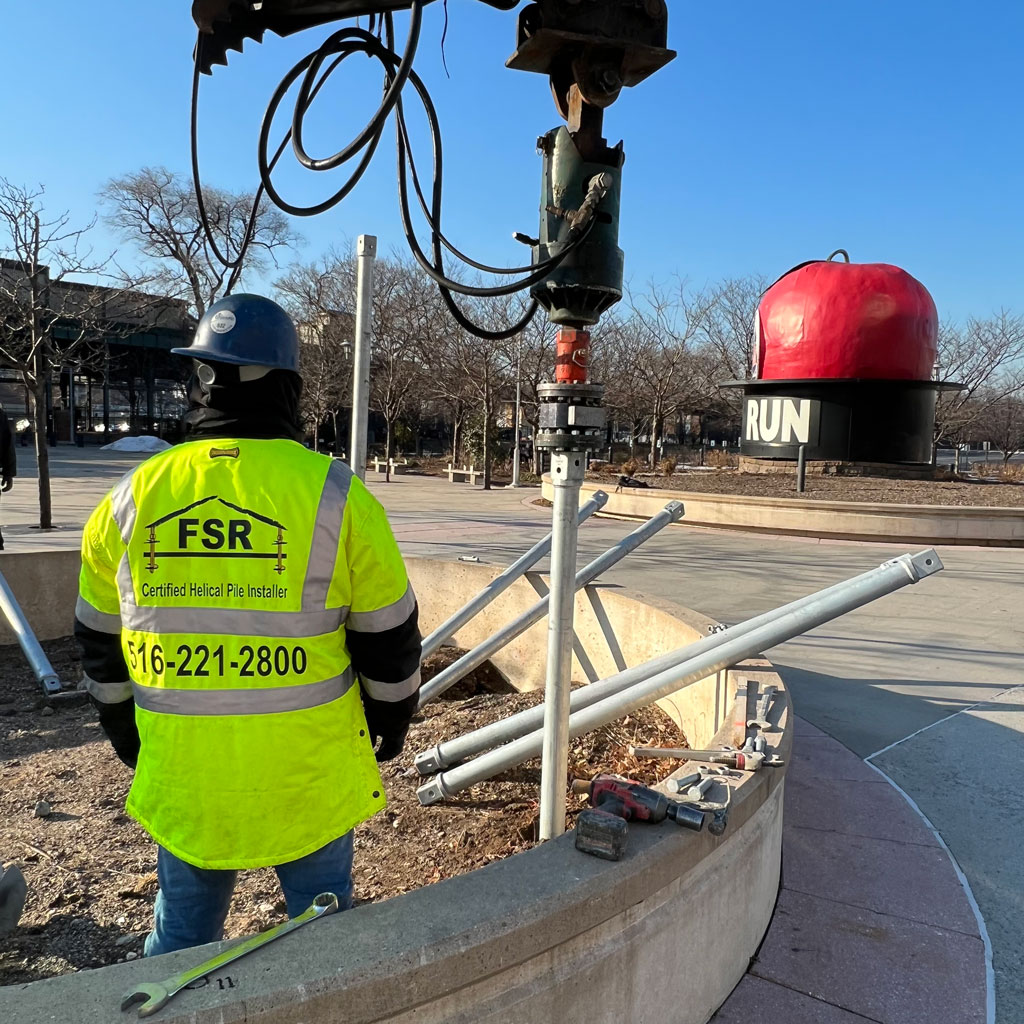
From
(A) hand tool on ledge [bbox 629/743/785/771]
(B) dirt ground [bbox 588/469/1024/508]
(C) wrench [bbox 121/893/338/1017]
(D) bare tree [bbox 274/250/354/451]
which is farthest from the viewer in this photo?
(D) bare tree [bbox 274/250/354/451]

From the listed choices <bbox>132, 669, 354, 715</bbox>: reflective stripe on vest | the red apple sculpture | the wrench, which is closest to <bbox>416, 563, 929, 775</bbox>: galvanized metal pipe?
<bbox>132, 669, 354, 715</bbox>: reflective stripe on vest

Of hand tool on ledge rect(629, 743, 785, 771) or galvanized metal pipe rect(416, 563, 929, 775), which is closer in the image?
hand tool on ledge rect(629, 743, 785, 771)

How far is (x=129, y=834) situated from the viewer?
149 inches

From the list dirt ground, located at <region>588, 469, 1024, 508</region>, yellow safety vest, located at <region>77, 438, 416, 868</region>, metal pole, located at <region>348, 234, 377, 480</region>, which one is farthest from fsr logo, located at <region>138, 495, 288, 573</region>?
dirt ground, located at <region>588, 469, 1024, 508</region>

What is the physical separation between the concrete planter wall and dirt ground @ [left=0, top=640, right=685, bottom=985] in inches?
44.4

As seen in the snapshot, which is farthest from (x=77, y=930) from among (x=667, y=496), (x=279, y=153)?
(x=667, y=496)

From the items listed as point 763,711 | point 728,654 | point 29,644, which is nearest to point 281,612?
point 728,654

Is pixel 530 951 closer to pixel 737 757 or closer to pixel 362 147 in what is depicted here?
pixel 737 757

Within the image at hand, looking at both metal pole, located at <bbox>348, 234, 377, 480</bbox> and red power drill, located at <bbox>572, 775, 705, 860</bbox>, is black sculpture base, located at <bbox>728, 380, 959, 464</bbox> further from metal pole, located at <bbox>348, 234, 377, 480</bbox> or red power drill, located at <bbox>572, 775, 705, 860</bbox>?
red power drill, located at <bbox>572, 775, 705, 860</bbox>

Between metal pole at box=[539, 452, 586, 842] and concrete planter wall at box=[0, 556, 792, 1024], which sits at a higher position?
metal pole at box=[539, 452, 586, 842]

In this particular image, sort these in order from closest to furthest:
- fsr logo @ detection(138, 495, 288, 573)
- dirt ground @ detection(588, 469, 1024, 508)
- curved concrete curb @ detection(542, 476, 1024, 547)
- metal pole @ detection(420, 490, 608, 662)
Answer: fsr logo @ detection(138, 495, 288, 573), metal pole @ detection(420, 490, 608, 662), curved concrete curb @ detection(542, 476, 1024, 547), dirt ground @ detection(588, 469, 1024, 508)

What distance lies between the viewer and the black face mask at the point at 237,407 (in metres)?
1.97

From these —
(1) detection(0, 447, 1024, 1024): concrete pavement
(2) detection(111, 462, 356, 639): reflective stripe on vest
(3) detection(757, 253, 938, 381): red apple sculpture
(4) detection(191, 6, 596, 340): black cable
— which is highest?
(3) detection(757, 253, 938, 381): red apple sculpture

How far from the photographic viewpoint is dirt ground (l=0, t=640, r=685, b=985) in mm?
3000
